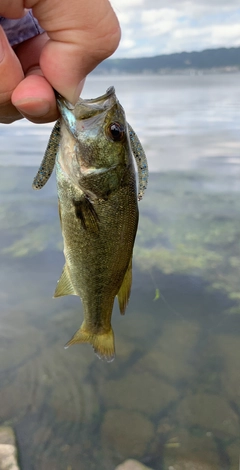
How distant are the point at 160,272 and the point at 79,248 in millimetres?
4500

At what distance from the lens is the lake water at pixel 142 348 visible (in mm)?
4086

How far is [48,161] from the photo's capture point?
1801 mm

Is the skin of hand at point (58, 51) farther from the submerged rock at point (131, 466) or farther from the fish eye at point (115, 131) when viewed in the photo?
the submerged rock at point (131, 466)

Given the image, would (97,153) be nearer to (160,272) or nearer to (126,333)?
(126,333)

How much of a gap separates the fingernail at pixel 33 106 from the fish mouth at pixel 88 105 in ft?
0.26

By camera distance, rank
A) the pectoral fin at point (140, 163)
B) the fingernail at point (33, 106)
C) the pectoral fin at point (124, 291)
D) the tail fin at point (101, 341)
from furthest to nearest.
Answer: the tail fin at point (101, 341) → the pectoral fin at point (124, 291) → the pectoral fin at point (140, 163) → the fingernail at point (33, 106)

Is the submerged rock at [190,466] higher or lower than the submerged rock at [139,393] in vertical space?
higher

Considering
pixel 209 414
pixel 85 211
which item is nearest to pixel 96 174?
pixel 85 211

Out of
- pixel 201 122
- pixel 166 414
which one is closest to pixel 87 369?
pixel 166 414

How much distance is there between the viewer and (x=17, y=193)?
9008mm

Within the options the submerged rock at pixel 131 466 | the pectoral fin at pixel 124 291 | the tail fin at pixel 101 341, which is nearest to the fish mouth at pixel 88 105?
the pectoral fin at pixel 124 291

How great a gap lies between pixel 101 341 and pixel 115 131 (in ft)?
4.23

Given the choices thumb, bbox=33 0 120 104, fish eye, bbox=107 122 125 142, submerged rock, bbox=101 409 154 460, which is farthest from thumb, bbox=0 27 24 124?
submerged rock, bbox=101 409 154 460

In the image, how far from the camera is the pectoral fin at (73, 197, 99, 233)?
1.81 metres
